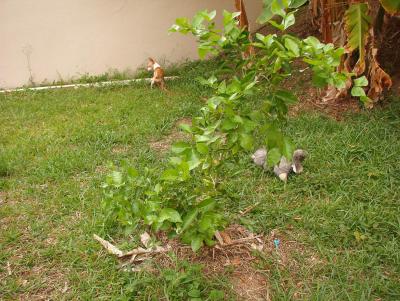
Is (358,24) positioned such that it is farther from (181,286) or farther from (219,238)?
(181,286)

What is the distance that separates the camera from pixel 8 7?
190 inches

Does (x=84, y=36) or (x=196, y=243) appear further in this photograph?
(x=84, y=36)

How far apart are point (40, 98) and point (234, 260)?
3.53m

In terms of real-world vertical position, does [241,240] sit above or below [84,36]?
below

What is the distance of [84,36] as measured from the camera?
5180 mm

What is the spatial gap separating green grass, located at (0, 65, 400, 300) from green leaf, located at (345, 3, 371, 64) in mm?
689

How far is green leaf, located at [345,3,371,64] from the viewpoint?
312 cm

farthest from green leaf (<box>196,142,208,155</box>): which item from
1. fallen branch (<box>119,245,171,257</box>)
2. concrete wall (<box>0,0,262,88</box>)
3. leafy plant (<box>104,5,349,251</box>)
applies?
concrete wall (<box>0,0,262,88</box>)

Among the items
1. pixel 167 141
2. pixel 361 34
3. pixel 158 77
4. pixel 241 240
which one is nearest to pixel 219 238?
pixel 241 240

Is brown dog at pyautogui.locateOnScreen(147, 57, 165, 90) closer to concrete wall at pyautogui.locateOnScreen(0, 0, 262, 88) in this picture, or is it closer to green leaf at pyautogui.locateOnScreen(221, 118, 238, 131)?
concrete wall at pyautogui.locateOnScreen(0, 0, 262, 88)

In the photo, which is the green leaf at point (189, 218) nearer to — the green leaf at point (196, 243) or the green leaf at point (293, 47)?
the green leaf at point (196, 243)

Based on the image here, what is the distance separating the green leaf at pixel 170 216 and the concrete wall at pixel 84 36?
4.02 metres

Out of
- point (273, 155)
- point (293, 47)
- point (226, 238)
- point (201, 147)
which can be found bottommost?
point (226, 238)

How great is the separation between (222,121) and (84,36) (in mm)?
4188
